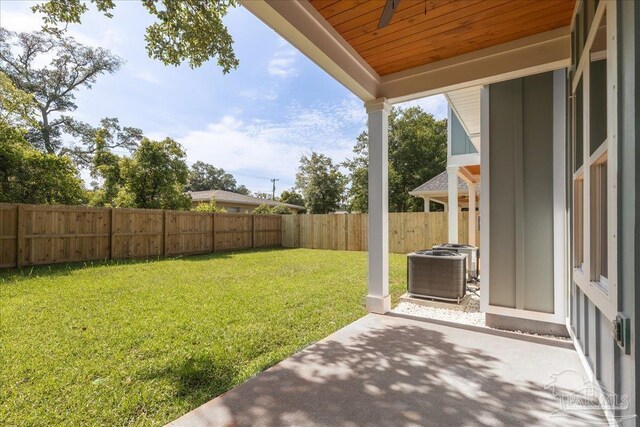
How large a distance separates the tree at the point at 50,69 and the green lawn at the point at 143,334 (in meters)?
11.5

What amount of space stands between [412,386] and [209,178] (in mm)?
39355

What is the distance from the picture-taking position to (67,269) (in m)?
6.55

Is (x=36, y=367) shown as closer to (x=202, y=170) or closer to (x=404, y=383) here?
(x=404, y=383)

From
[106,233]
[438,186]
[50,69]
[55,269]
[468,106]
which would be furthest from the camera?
[50,69]

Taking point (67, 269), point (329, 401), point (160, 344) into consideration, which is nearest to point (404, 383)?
point (329, 401)

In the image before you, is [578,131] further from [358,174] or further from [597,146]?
[358,174]

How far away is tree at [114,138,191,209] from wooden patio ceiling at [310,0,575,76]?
9.73 m

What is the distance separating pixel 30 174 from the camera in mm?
8391

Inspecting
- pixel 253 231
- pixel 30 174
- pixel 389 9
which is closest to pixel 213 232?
pixel 253 231

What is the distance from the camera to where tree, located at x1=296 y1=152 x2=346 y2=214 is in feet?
72.7

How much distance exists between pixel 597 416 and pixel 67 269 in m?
8.64

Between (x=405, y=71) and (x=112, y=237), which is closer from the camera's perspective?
(x=405, y=71)

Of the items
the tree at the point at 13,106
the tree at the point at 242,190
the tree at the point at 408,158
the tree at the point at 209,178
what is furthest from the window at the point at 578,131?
the tree at the point at 242,190

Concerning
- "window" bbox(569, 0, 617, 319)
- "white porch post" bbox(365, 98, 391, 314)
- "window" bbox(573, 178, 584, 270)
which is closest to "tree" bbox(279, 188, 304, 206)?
"white porch post" bbox(365, 98, 391, 314)
